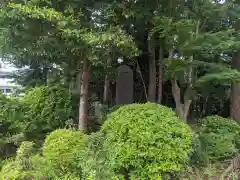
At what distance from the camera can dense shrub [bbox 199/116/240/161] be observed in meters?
4.22

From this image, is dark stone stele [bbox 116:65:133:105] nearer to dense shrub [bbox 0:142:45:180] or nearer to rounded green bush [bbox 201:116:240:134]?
rounded green bush [bbox 201:116:240:134]

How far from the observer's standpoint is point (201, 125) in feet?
16.4

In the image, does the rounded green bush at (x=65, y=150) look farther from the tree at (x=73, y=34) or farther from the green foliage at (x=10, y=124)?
the green foliage at (x=10, y=124)

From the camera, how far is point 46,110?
500cm

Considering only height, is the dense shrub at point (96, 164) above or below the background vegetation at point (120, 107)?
below

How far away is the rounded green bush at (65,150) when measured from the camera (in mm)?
3461

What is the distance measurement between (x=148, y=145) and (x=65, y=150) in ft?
3.89

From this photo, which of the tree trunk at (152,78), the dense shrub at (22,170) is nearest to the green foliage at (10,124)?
the dense shrub at (22,170)

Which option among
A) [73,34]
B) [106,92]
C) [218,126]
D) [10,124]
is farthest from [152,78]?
[10,124]

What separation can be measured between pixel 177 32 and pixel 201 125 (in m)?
1.92

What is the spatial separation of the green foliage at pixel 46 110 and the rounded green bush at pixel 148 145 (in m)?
1.91

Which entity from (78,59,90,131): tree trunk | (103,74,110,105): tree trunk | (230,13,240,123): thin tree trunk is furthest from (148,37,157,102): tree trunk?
(230,13,240,123): thin tree trunk

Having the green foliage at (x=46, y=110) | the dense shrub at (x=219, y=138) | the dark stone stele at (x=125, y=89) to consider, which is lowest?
the dense shrub at (x=219, y=138)

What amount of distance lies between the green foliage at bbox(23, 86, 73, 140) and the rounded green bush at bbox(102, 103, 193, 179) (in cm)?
191
